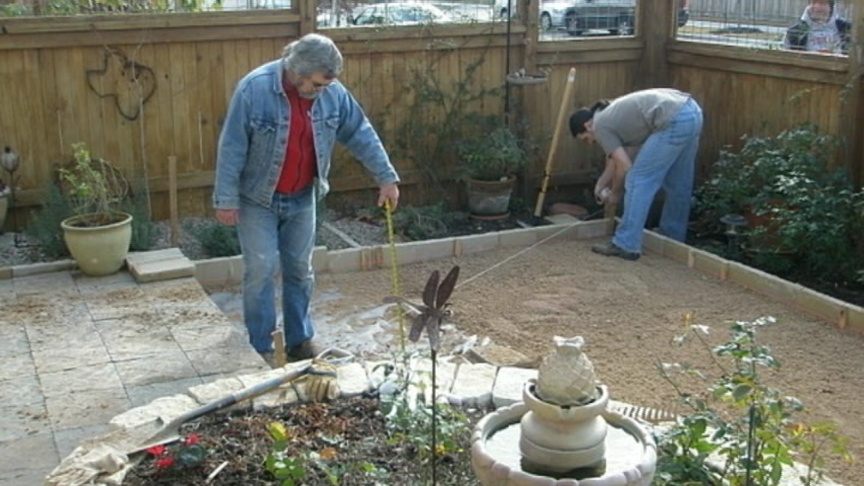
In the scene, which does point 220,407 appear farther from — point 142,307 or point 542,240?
point 542,240

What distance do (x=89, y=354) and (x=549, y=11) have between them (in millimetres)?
5109

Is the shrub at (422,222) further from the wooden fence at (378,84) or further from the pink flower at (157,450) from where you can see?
the pink flower at (157,450)

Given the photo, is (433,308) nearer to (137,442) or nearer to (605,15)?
(137,442)

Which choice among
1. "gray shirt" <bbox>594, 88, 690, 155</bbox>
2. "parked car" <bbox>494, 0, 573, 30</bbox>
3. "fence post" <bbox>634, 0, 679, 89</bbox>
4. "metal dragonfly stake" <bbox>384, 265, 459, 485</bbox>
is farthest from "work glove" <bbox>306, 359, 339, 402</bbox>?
"fence post" <bbox>634, 0, 679, 89</bbox>

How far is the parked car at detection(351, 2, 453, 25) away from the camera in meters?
7.81

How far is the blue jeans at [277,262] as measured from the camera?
4793mm

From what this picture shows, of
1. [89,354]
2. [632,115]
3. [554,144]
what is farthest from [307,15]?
[89,354]

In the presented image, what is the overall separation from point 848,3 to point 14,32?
546cm

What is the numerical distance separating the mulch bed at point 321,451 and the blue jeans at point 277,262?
122 centimetres

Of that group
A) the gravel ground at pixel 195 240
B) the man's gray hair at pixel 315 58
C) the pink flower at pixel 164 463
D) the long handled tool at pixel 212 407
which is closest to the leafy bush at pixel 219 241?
the gravel ground at pixel 195 240

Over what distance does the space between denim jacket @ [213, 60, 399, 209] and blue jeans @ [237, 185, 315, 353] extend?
0.34ft

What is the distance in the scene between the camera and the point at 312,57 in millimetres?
4367

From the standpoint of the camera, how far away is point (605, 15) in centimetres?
865

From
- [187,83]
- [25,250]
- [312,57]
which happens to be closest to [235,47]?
[187,83]
